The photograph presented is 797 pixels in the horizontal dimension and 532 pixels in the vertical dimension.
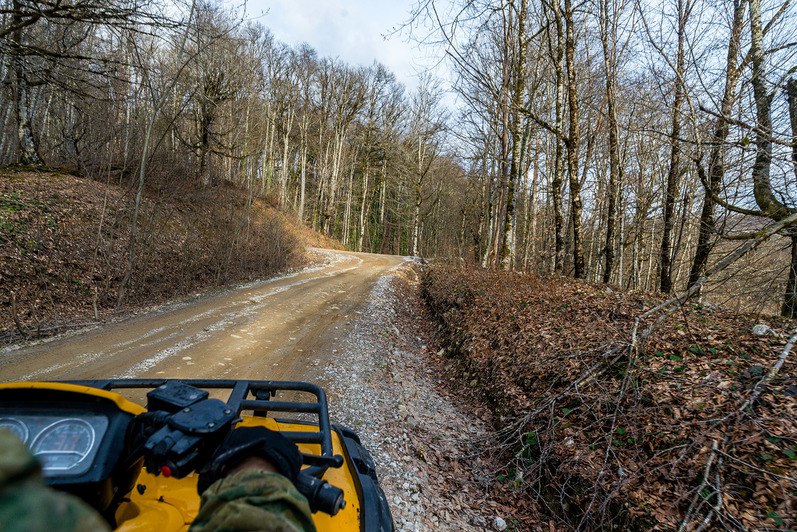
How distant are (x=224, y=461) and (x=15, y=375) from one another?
6371 millimetres

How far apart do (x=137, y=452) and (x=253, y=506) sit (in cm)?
112

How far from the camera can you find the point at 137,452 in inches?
72.3

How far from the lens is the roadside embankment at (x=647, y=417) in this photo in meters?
3.38

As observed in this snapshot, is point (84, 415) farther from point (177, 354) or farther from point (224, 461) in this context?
point (177, 354)

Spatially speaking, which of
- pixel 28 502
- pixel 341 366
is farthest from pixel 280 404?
pixel 341 366

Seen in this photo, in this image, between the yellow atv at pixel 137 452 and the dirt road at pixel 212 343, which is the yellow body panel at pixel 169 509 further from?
the dirt road at pixel 212 343

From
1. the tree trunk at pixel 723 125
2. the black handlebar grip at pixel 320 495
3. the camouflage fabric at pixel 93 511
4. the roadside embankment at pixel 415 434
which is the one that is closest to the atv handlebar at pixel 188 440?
the black handlebar grip at pixel 320 495

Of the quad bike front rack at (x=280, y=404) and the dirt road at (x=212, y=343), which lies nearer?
the quad bike front rack at (x=280, y=404)

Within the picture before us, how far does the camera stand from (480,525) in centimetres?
405

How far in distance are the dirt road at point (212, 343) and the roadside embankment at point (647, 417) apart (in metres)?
3.32

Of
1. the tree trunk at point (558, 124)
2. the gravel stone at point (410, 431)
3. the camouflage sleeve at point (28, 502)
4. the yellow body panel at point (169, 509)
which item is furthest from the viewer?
the tree trunk at point (558, 124)

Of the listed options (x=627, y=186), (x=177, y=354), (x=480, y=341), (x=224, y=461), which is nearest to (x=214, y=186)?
(x=177, y=354)

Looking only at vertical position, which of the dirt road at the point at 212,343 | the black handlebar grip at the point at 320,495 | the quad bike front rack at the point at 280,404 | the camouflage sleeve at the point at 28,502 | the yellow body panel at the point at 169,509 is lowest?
the dirt road at the point at 212,343

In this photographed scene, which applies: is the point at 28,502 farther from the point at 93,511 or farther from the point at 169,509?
the point at 169,509
